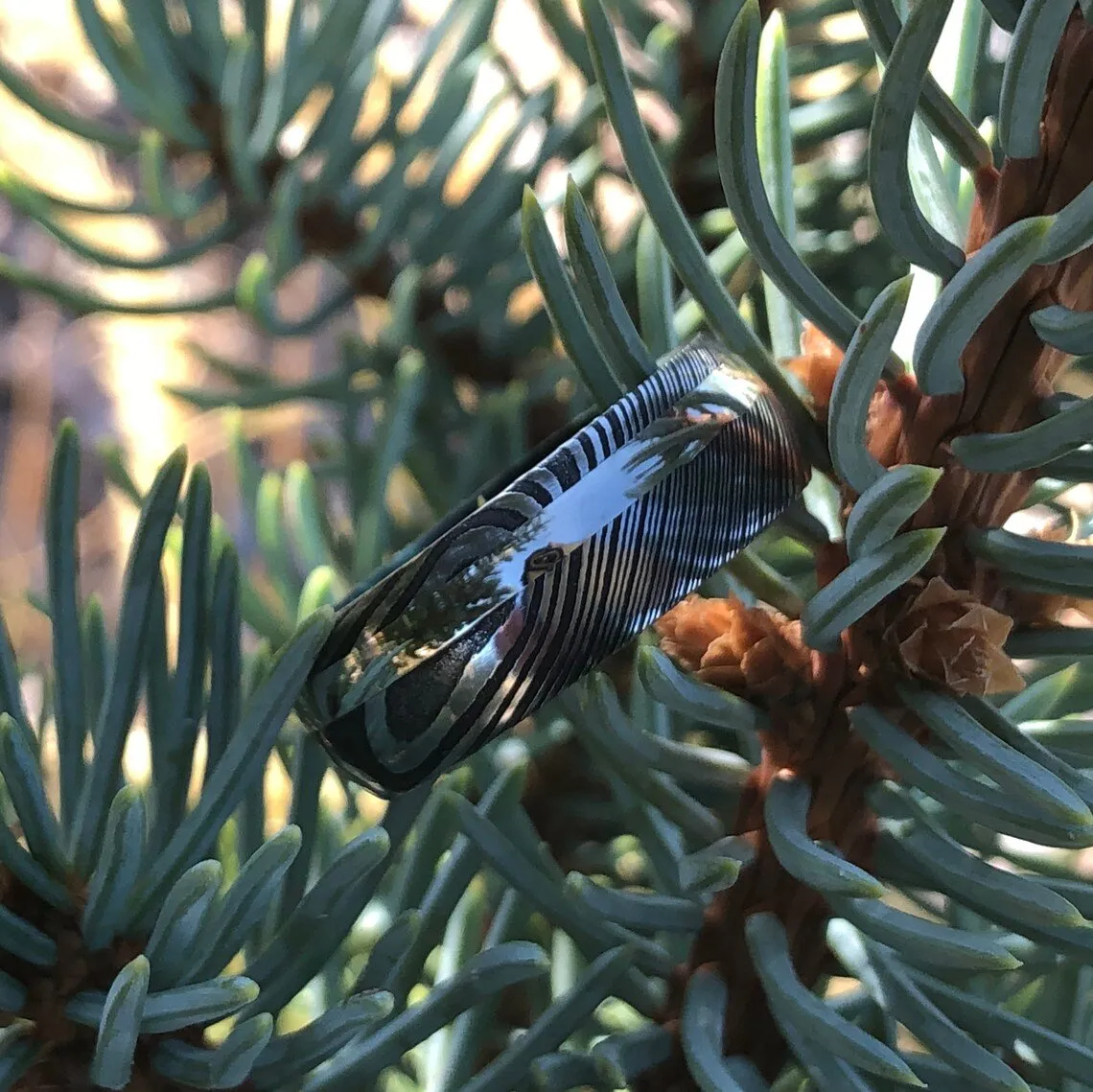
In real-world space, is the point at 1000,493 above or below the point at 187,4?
below

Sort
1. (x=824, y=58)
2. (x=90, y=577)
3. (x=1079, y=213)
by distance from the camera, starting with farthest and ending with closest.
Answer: (x=90, y=577) → (x=824, y=58) → (x=1079, y=213)

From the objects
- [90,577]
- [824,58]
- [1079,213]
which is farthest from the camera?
→ [90,577]

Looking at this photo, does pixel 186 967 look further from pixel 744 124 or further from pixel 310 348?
pixel 310 348

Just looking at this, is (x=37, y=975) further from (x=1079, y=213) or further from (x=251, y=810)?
(x=1079, y=213)

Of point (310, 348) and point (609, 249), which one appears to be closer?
point (609, 249)

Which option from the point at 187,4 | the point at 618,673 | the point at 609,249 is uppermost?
the point at 187,4

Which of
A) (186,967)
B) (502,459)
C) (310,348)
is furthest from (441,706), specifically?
(310,348)
